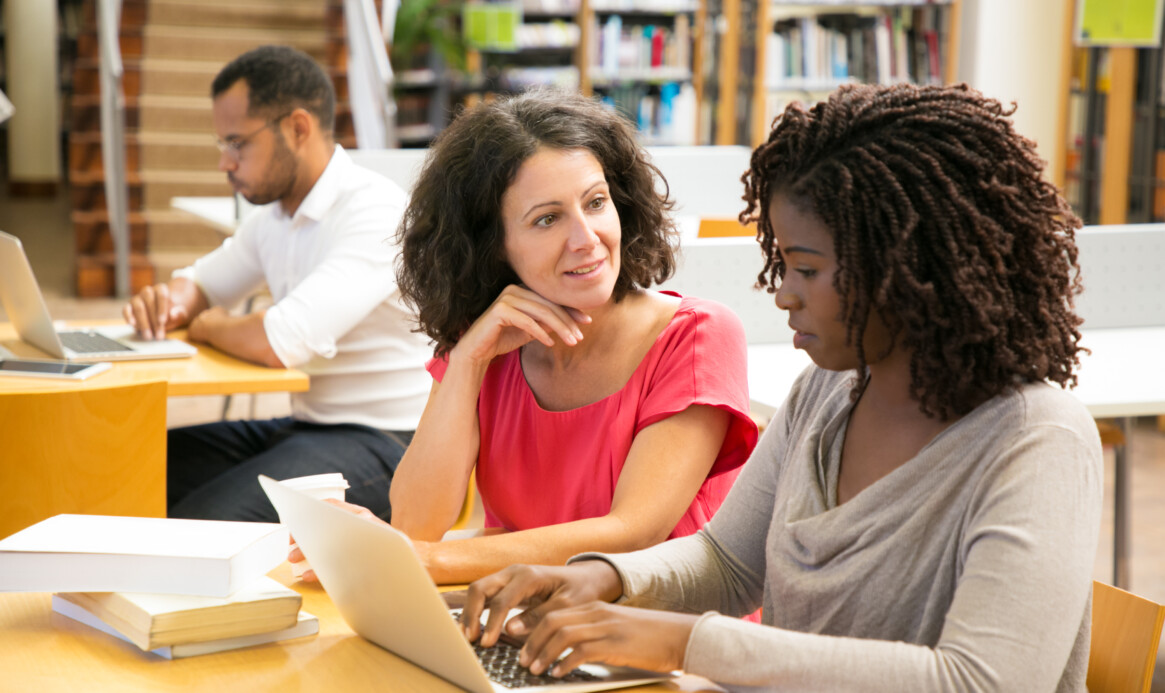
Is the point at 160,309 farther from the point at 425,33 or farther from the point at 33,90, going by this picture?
the point at 33,90

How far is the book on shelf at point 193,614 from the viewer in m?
1.07

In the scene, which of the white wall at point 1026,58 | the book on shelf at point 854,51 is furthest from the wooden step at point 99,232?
the white wall at point 1026,58

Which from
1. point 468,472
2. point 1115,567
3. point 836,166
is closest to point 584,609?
point 836,166

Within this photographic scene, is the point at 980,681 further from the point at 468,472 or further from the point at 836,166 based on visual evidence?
the point at 468,472

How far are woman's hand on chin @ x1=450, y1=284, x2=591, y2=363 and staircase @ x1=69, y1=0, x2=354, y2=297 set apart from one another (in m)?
5.14

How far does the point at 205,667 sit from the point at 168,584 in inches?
3.7

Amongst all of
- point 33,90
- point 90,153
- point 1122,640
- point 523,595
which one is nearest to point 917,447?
point 1122,640

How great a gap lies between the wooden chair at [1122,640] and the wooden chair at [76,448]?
1537 mm

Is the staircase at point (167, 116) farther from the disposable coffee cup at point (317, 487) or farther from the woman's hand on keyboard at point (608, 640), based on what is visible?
the woman's hand on keyboard at point (608, 640)

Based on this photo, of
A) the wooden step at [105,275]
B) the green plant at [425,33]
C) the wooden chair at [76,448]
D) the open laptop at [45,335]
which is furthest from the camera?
the green plant at [425,33]

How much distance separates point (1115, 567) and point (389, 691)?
2164 millimetres

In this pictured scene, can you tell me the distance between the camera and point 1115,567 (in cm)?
266

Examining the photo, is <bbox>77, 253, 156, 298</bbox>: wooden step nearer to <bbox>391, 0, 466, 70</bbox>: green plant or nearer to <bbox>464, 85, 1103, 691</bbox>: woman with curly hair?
<bbox>391, 0, 466, 70</bbox>: green plant

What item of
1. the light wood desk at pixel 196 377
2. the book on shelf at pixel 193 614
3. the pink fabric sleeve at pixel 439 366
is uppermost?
the pink fabric sleeve at pixel 439 366
